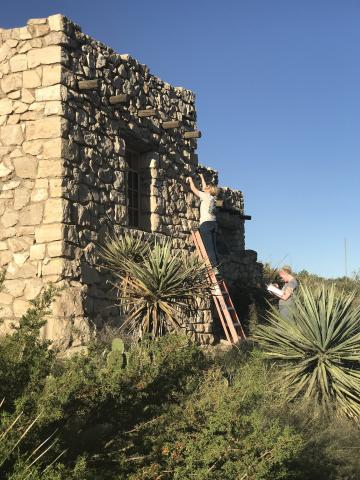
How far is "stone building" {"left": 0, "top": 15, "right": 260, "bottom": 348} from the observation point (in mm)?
8984

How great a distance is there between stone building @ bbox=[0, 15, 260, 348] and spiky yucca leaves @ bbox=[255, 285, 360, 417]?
2.56 meters

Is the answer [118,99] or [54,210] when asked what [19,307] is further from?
[118,99]

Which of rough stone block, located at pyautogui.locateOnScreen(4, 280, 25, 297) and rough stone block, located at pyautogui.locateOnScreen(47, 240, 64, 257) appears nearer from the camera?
rough stone block, located at pyautogui.locateOnScreen(47, 240, 64, 257)

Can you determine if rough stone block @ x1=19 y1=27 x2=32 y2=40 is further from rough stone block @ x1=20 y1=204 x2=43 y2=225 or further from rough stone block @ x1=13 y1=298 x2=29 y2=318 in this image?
rough stone block @ x1=13 y1=298 x2=29 y2=318

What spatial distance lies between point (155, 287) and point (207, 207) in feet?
11.8

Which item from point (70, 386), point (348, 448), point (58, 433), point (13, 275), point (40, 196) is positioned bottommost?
point (348, 448)

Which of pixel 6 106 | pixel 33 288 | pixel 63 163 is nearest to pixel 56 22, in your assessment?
Answer: pixel 6 106

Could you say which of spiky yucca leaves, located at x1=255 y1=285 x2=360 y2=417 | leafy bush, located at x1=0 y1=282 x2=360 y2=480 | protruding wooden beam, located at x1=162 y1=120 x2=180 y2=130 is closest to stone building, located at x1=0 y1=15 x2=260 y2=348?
protruding wooden beam, located at x1=162 y1=120 x2=180 y2=130

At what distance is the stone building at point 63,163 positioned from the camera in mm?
8984

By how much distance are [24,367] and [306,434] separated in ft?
11.7

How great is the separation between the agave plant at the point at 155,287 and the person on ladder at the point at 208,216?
9.38 ft

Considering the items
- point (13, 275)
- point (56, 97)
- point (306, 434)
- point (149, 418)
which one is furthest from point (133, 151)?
point (149, 418)

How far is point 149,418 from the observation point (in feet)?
15.6

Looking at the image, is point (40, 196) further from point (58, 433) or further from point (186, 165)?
point (58, 433)
